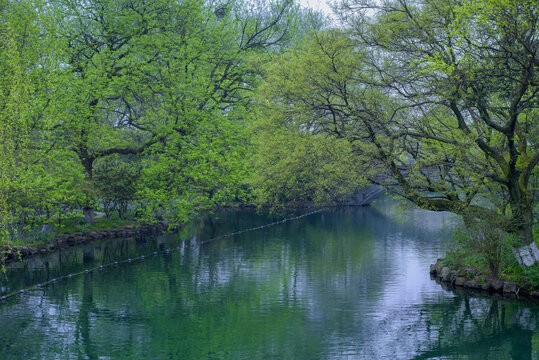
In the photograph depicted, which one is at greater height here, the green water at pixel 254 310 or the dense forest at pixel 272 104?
the dense forest at pixel 272 104

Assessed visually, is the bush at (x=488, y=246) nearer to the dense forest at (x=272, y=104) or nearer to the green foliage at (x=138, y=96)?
the dense forest at (x=272, y=104)

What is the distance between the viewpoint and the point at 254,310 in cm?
1703

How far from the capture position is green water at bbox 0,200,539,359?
44.2ft

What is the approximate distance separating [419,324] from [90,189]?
1864cm

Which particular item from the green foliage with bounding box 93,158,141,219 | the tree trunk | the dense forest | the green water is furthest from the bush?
the tree trunk

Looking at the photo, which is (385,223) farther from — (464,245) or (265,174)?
(464,245)

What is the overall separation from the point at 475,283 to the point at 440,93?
6.40m

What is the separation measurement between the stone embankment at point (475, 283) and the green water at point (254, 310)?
19.8 inches

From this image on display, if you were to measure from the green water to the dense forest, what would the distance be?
2597 mm

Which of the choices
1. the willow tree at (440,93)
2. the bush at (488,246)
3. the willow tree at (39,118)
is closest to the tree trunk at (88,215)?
the willow tree at (39,118)

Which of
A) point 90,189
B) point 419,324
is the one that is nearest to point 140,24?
point 90,189

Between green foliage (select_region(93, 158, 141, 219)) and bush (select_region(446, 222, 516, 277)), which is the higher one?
green foliage (select_region(93, 158, 141, 219))

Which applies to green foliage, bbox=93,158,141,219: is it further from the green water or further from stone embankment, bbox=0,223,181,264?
the green water

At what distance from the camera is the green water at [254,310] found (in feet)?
44.2
